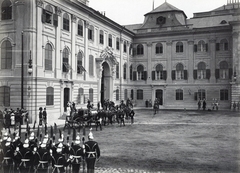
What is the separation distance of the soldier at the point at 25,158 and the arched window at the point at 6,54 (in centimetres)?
1639

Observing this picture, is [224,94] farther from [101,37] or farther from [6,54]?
[6,54]

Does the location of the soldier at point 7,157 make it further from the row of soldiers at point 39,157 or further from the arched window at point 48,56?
the arched window at point 48,56

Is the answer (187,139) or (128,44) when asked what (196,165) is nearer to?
(187,139)

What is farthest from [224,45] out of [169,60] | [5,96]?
[5,96]

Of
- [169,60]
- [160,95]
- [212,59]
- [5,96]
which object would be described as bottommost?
[160,95]

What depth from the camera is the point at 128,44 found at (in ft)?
145

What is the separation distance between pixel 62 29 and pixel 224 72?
26537 mm

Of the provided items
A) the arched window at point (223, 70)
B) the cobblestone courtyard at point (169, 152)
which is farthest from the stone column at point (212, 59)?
the cobblestone courtyard at point (169, 152)

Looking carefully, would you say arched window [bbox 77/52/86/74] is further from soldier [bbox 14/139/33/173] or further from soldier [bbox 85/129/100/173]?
soldier [bbox 14/139/33/173]

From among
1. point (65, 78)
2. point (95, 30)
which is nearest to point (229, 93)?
point (95, 30)

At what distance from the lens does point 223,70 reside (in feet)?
131

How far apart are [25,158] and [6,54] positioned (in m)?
17.2

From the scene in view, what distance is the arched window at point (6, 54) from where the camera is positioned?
2283cm

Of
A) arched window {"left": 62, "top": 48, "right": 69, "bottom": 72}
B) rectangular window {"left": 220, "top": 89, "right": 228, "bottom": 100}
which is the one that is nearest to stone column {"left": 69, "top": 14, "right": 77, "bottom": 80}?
arched window {"left": 62, "top": 48, "right": 69, "bottom": 72}
